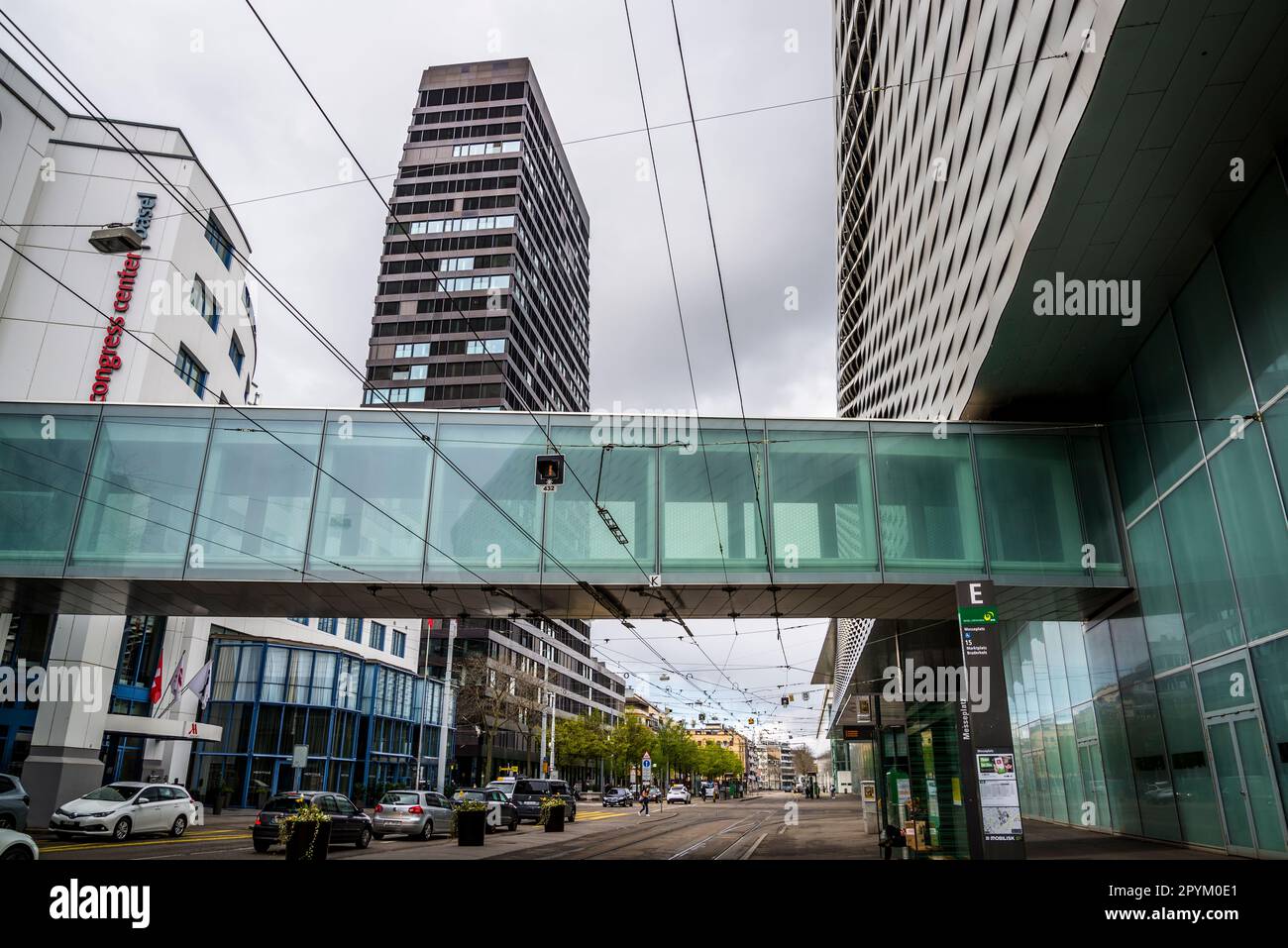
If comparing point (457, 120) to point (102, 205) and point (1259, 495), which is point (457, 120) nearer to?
point (102, 205)

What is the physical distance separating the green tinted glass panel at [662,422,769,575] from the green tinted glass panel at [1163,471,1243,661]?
8.16m

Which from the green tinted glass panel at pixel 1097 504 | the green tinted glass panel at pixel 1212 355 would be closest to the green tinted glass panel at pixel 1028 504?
the green tinted glass panel at pixel 1097 504

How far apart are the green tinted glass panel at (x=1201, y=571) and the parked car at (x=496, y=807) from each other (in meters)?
24.2

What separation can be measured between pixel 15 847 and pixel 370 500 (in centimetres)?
947

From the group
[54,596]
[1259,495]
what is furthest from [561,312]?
[1259,495]

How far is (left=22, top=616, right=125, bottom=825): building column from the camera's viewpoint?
88.9 feet

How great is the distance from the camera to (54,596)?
796 inches

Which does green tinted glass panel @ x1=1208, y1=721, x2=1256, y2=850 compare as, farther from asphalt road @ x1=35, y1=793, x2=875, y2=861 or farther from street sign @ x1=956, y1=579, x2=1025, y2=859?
asphalt road @ x1=35, y1=793, x2=875, y2=861

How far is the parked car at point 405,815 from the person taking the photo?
27938 mm

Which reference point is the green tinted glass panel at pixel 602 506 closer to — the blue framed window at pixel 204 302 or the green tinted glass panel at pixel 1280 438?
the green tinted glass panel at pixel 1280 438

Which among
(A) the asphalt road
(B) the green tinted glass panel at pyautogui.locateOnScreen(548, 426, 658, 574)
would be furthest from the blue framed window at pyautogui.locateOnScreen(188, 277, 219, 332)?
(B) the green tinted glass panel at pyautogui.locateOnScreen(548, 426, 658, 574)

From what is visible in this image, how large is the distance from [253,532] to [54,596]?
19.5ft

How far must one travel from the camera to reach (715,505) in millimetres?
19344
